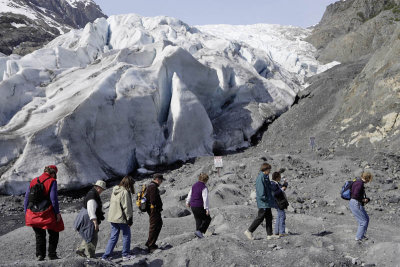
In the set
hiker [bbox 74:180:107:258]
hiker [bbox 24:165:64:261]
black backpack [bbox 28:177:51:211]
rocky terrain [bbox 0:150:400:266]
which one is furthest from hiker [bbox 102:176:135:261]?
black backpack [bbox 28:177:51:211]

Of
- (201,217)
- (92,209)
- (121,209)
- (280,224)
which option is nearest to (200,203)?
(201,217)

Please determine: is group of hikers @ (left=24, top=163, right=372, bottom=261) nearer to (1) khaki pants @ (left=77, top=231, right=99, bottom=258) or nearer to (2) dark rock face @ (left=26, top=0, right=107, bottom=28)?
(1) khaki pants @ (left=77, top=231, right=99, bottom=258)

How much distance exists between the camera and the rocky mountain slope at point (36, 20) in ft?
228

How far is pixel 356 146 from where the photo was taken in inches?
631

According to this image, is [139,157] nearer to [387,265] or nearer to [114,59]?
[114,59]


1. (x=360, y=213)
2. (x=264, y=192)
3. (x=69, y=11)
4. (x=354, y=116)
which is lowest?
(x=360, y=213)

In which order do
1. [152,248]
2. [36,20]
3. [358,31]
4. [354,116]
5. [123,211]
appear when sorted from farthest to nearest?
[36,20], [358,31], [354,116], [152,248], [123,211]

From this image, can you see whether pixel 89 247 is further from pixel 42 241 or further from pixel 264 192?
pixel 264 192

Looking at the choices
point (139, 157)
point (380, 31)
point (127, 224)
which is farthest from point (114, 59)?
point (380, 31)

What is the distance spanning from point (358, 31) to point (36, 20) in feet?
248

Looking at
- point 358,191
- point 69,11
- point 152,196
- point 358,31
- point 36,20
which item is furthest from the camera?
point 69,11

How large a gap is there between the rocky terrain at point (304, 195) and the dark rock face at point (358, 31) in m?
17.5

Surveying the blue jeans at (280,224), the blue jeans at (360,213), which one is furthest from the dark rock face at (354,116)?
the blue jeans at (280,224)

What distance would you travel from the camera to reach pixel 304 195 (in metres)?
11.5
